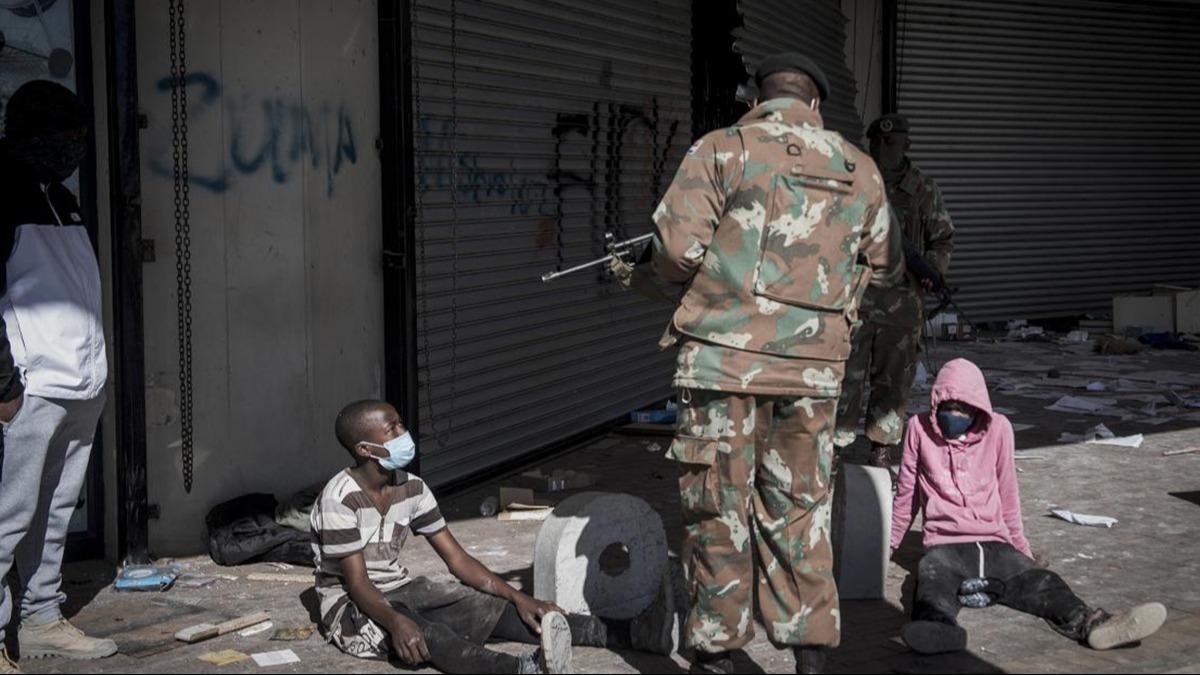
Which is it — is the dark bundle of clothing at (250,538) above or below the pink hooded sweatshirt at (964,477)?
below

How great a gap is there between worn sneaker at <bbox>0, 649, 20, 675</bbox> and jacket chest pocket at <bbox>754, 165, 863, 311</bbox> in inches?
104

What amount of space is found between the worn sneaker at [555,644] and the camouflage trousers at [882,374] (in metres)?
3.27

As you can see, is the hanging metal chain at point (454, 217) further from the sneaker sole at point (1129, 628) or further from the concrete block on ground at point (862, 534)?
the sneaker sole at point (1129, 628)

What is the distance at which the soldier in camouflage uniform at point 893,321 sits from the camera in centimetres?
772

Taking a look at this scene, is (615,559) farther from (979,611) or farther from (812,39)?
(812,39)

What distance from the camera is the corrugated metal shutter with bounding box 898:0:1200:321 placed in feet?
52.5

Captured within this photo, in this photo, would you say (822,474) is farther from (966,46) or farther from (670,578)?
(966,46)

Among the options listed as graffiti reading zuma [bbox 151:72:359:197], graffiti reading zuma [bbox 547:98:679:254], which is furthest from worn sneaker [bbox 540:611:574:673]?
graffiti reading zuma [bbox 547:98:679:254]

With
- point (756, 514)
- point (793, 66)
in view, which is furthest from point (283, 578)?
point (793, 66)

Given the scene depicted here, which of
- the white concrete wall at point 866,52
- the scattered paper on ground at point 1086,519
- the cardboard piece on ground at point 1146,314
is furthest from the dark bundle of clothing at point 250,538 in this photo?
the cardboard piece on ground at point 1146,314

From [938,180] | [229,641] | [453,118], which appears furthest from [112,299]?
[938,180]

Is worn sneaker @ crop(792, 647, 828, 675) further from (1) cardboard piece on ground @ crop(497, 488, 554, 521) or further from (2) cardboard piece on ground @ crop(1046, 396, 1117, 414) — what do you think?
(2) cardboard piece on ground @ crop(1046, 396, 1117, 414)

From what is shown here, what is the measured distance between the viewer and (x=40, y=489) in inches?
196

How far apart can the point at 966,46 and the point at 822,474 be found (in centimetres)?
1248
